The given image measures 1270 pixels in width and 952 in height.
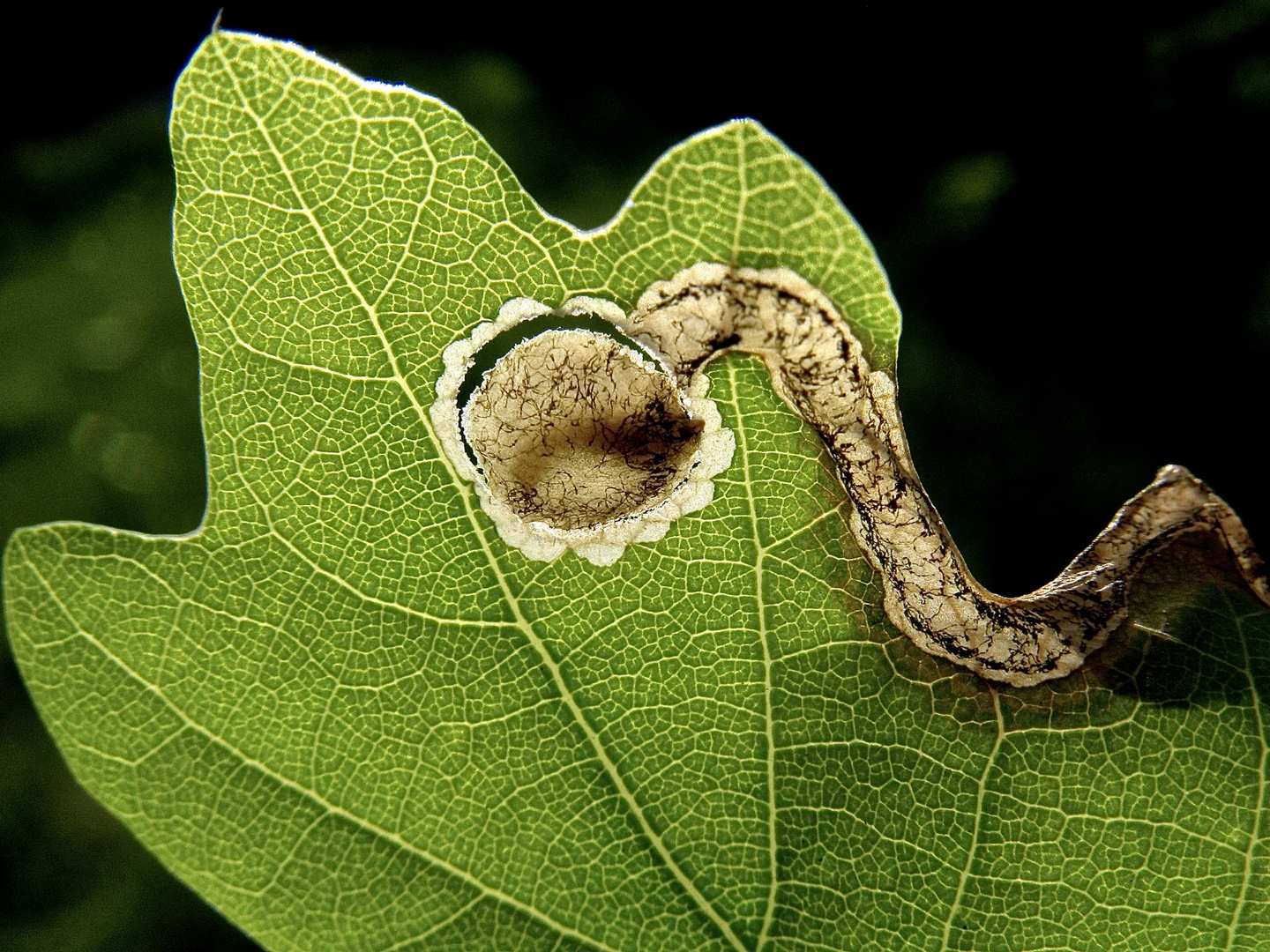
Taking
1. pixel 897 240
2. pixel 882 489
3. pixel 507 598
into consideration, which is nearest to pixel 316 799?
pixel 507 598

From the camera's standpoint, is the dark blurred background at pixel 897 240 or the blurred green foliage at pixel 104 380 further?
the blurred green foliage at pixel 104 380

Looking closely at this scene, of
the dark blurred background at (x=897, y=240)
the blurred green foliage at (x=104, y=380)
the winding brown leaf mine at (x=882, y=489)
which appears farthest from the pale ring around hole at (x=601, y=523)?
the blurred green foliage at (x=104, y=380)

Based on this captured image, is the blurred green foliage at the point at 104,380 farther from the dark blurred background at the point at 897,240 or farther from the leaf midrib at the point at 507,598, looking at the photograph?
the leaf midrib at the point at 507,598

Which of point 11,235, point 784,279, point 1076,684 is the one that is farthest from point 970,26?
point 11,235

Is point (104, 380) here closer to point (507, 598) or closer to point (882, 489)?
point (507, 598)

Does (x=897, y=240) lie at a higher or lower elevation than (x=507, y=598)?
lower

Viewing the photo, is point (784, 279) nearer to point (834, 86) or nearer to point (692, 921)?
point (692, 921)
